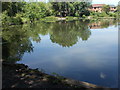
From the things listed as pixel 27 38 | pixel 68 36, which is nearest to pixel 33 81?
pixel 27 38

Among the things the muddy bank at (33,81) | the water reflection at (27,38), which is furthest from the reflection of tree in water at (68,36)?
the muddy bank at (33,81)

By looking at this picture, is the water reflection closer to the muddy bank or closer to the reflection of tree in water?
the reflection of tree in water

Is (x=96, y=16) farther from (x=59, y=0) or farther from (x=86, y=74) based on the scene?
(x=86, y=74)

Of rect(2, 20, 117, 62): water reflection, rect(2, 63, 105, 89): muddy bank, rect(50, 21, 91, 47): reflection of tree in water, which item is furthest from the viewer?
rect(50, 21, 91, 47): reflection of tree in water

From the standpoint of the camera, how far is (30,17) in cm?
4369

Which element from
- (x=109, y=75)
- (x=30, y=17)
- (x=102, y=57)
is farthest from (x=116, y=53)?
(x=30, y=17)

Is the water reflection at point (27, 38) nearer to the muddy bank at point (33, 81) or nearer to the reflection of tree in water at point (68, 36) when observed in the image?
the reflection of tree in water at point (68, 36)

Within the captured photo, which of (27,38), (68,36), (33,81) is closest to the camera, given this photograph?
(33,81)

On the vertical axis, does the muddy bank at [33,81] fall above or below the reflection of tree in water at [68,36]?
below

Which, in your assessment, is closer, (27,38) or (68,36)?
(27,38)

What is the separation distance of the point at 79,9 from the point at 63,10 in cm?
590

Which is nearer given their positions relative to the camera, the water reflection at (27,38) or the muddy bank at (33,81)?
the muddy bank at (33,81)

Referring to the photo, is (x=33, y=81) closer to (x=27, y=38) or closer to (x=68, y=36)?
(x=27, y=38)

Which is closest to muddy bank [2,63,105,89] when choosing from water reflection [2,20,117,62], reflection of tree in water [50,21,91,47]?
water reflection [2,20,117,62]
